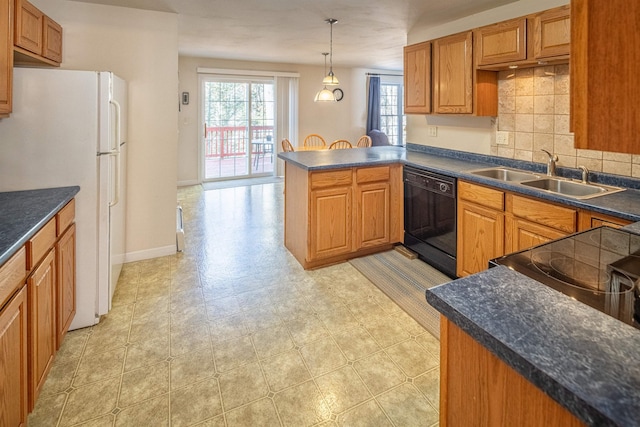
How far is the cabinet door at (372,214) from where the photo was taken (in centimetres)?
339

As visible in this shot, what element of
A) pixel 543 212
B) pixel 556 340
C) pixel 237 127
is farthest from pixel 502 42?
pixel 237 127

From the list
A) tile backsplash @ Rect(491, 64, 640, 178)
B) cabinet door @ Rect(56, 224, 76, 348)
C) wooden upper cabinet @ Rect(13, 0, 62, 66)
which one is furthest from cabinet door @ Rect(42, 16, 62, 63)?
tile backsplash @ Rect(491, 64, 640, 178)

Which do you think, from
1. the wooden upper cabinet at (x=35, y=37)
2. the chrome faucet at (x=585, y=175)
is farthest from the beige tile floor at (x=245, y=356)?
the wooden upper cabinet at (x=35, y=37)

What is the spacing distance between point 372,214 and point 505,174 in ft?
3.85

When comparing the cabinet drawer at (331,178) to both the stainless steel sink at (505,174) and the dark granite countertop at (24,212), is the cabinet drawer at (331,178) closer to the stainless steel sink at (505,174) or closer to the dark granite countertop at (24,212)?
the stainless steel sink at (505,174)

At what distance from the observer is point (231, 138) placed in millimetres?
7367

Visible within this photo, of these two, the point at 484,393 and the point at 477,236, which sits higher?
the point at 477,236

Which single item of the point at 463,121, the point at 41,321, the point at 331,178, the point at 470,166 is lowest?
the point at 41,321

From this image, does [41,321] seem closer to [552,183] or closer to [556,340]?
[556,340]

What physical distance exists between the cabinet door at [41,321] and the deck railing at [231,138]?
5597 millimetres

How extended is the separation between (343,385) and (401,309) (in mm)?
901

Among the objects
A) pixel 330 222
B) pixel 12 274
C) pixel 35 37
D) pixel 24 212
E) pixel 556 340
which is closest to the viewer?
pixel 556 340

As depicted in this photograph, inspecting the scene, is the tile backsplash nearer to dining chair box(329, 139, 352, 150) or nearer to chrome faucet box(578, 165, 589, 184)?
chrome faucet box(578, 165, 589, 184)

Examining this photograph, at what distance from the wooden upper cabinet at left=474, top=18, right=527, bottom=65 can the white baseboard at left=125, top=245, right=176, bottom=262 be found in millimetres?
3223
